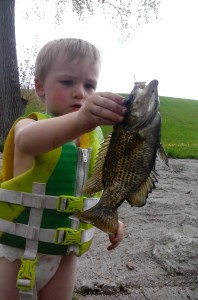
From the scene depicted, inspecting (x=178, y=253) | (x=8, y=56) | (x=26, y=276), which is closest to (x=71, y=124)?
(x=26, y=276)

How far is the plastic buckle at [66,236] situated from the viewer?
2.62m

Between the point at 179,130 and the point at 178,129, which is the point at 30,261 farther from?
the point at 178,129

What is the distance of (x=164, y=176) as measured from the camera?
9023 mm

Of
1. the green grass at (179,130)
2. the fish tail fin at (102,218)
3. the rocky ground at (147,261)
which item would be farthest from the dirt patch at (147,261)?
the green grass at (179,130)

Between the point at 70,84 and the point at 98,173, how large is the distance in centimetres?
76

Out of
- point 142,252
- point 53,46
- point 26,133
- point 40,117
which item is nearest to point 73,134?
point 26,133

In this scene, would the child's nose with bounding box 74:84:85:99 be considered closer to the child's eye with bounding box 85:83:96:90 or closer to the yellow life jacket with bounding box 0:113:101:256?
the child's eye with bounding box 85:83:96:90

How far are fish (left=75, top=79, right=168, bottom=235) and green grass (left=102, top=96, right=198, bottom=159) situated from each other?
35.1ft

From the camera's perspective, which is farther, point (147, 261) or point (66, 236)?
point (147, 261)

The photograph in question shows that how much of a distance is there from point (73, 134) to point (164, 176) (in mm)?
7232

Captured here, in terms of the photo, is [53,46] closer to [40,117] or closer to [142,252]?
[40,117]

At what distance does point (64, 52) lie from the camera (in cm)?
261

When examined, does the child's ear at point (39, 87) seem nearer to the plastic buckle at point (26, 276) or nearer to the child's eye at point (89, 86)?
the child's eye at point (89, 86)

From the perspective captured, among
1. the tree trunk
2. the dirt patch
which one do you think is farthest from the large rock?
the tree trunk
